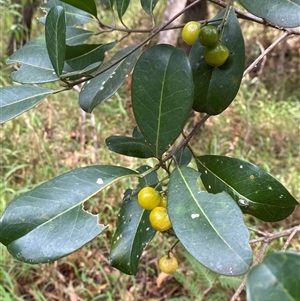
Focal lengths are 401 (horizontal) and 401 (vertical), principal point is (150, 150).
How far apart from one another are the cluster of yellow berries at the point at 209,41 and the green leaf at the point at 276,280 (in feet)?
1.08

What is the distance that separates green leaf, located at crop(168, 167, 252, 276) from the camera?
0.39 metres

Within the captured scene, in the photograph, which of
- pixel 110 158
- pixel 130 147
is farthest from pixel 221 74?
pixel 110 158

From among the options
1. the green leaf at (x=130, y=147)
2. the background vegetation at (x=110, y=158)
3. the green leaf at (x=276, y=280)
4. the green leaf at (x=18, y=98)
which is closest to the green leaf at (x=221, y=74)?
the green leaf at (x=130, y=147)

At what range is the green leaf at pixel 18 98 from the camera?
578mm

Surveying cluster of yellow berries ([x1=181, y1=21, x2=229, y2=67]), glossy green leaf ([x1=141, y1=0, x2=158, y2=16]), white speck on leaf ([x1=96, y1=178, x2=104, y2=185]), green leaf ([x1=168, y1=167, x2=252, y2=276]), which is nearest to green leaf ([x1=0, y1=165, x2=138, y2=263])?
white speck on leaf ([x1=96, y1=178, x2=104, y2=185])

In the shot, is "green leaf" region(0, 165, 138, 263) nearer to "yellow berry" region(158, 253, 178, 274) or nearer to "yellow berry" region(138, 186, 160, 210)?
"yellow berry" region(138, 186, 160, 210)

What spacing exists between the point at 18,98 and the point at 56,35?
0.12 meters

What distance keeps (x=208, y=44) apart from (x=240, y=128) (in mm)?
2470

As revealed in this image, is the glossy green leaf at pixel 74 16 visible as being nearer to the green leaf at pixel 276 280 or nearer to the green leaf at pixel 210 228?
the green leaf at pixel 210 228

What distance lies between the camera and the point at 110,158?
2.40m

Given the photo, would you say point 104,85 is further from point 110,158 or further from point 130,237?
point 110,158

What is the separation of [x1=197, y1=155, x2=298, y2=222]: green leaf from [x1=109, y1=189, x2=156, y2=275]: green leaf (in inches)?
4.9

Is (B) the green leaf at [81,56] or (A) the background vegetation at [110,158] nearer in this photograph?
(B) the green leaf at [81,56]

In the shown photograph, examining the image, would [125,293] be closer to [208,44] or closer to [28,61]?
[28,61]
